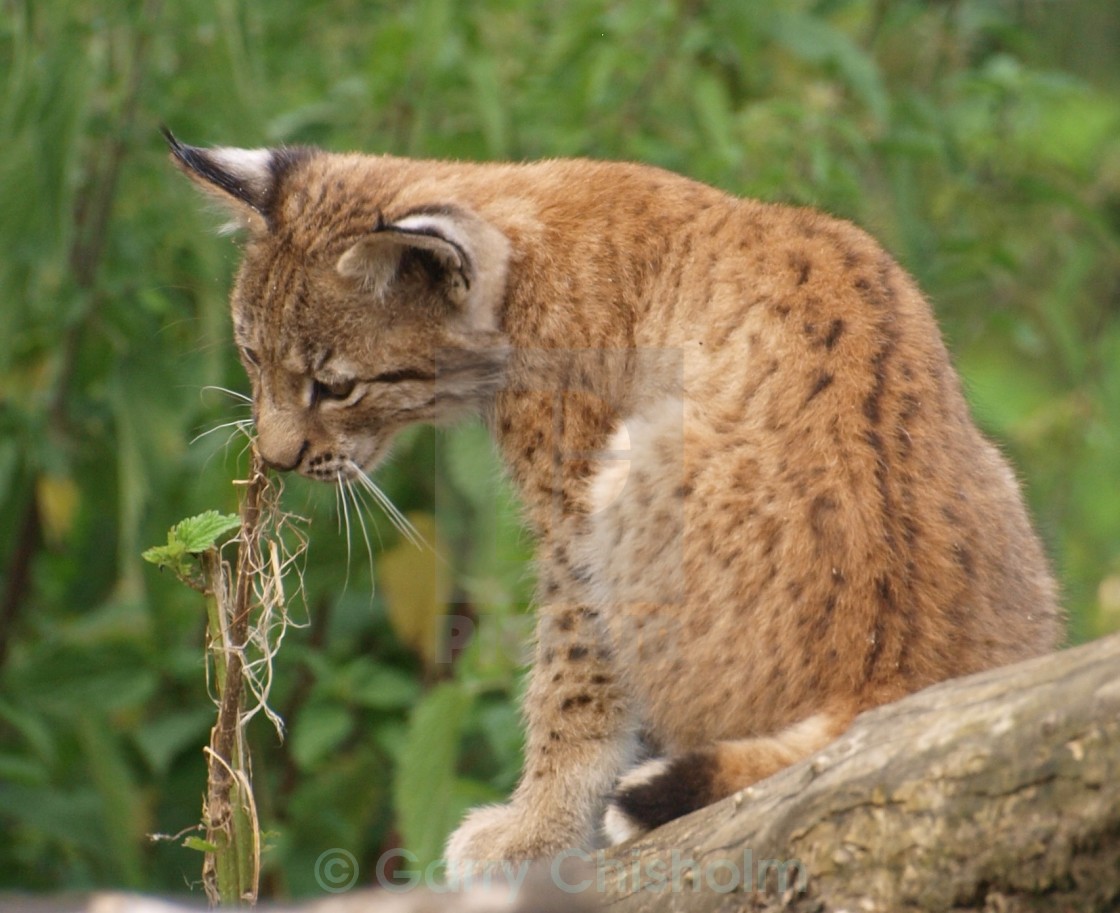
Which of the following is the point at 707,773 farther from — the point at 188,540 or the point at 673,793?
the point at 188,540

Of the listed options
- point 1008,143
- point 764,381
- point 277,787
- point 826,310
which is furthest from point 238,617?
point 1008,143

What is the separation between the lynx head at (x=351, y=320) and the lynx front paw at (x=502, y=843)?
1183 millimetres

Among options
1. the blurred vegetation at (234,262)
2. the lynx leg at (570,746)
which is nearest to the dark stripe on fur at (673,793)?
the lynx leg at (570,746)

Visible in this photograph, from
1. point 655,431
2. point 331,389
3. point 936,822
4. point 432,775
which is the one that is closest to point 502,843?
point 432,775

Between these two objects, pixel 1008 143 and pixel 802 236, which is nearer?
pixel 802 236

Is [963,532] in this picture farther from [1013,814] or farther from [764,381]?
[1013,814]

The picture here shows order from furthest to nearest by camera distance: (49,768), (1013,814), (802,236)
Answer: (49,768) < (802,236) < (1013,814)

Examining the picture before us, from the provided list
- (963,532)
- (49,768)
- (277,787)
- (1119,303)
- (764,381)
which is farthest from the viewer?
(1119,303)

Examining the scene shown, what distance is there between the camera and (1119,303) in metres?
10.7

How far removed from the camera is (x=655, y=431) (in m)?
4.21

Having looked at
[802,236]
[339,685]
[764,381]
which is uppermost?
[802,236]

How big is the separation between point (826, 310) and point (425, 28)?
2.65 metres

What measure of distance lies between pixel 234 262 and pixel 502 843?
2981mm

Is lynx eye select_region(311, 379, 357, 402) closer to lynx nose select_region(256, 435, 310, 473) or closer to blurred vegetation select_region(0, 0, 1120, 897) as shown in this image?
lynx nose select_region(256, 435, 310, 473)
